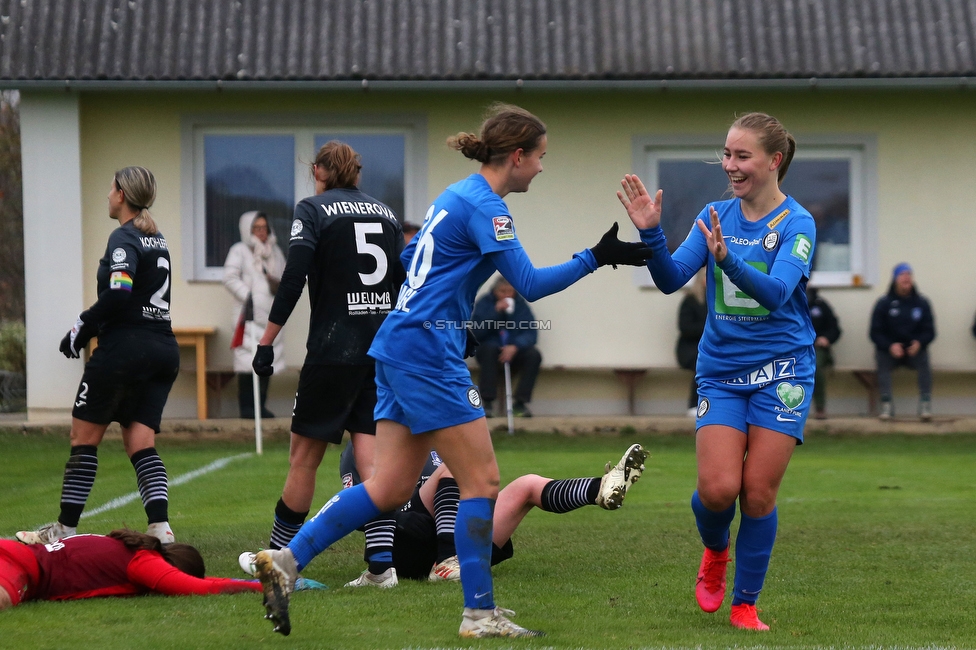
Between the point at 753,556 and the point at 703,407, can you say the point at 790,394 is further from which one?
the point at 753,556

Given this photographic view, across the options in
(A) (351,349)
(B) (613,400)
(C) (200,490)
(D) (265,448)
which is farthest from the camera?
(B) (613,400)

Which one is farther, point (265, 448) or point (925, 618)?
point (265, 448)

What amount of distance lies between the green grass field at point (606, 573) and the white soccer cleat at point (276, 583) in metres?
0.18

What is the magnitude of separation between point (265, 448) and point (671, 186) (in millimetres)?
5442

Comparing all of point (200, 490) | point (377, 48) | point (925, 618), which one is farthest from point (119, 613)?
point (377, 48)

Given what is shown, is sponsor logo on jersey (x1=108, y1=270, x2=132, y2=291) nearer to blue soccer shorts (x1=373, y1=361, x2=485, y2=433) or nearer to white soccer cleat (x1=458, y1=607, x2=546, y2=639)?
blue soccer shorts (x1=373, y1=361, x2=485, y2=433)

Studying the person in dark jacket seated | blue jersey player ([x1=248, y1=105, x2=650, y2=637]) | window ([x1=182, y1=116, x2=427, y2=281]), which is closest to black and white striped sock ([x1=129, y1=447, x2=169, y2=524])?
blue jersey player ([x1=248, y1=105, x2=650, y2=637])

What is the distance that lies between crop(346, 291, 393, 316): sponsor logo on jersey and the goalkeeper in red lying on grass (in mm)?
1333

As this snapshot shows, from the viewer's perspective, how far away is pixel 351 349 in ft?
18.9

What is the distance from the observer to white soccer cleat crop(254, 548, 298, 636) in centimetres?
415

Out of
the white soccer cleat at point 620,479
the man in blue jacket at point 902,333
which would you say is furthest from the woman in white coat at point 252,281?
the white soccer cleat at point 620,479

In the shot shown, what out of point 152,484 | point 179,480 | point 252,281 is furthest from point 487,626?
point 252,281

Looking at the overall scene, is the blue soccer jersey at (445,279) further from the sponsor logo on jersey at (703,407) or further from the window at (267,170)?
the window at (267,170)

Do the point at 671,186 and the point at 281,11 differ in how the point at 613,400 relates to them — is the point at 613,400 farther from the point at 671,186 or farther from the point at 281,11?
the point at 281,11
